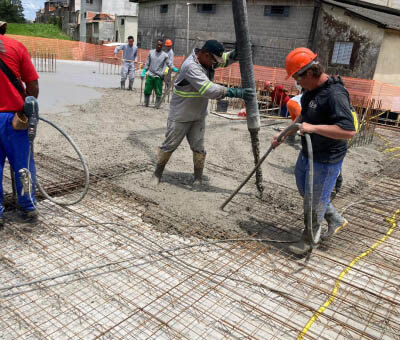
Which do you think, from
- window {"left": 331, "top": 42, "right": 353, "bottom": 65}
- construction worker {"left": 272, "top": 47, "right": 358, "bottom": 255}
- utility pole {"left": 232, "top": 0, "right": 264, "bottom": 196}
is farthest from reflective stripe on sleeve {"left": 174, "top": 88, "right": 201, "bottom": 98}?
window {"left": 331, "top": 42, "right": 353, "bottom": 65}

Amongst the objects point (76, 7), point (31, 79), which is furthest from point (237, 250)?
point (76, 7)

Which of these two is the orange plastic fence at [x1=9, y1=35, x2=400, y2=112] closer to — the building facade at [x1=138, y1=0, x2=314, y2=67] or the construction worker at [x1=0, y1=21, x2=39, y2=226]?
the building facade at [x1=138, y1=0, x2=314, y2=67]

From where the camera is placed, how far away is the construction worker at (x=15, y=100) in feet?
9.34

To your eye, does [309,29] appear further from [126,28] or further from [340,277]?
[126,28]

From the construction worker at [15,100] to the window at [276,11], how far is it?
16435 millimetres

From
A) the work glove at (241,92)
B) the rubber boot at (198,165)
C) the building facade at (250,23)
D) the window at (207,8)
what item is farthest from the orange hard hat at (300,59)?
the window at (207,8)

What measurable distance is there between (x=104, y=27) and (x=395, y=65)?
31.4 metres

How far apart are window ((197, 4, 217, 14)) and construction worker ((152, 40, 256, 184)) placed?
17.3 m

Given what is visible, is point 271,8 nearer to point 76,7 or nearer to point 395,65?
point 395,65

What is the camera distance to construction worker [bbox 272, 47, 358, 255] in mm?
2709

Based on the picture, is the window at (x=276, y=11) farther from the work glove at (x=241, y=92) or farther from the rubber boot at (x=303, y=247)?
the rubber boot at (x=303, y=247)

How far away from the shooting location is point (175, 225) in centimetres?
356

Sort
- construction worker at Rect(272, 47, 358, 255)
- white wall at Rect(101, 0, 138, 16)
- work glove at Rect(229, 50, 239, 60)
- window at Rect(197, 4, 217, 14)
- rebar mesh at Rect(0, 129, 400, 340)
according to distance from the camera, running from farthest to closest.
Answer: white wall at Rect(101, 0, 138, 16), window at Rect(197, 4, 217, 14), work glove at Rect(229, 50, 239, 60), construction worker at Rect(272, 47, 358, 255), rebar mesh at Rect(0, 129, 400, 340)

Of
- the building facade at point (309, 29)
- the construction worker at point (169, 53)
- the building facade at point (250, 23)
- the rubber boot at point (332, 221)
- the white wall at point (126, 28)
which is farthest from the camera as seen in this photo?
the white wall at point (126, 28)
